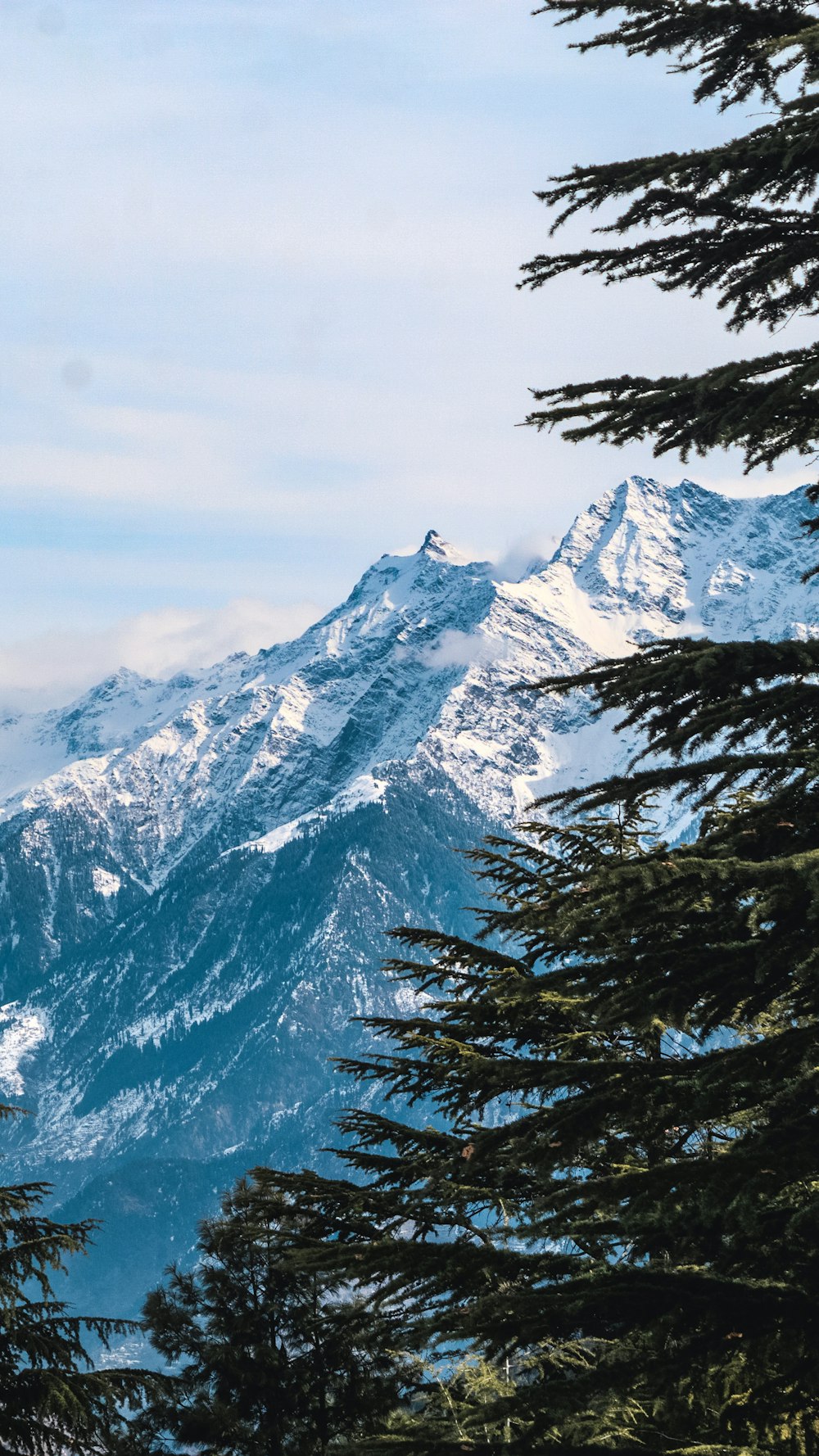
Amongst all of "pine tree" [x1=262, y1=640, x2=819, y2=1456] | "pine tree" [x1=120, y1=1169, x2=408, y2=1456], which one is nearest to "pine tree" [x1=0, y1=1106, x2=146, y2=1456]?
"pine tree" [x1=120, y1=1169, x2=408, y2=1456]

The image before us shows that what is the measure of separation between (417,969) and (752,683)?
8234 millimetres

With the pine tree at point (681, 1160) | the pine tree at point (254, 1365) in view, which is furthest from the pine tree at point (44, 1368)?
the pine tree at point (681, 1160)

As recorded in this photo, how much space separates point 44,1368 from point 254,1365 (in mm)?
5011

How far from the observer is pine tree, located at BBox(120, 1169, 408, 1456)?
1750 centimetres

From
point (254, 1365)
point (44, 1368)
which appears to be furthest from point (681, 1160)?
point (254, 1365)

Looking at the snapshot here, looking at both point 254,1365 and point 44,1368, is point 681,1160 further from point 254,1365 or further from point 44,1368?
point 254,1365

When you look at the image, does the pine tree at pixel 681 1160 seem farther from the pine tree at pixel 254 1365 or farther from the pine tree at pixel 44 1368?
the pine tree at pixel 254 1365

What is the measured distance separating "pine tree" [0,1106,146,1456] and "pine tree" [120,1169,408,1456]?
1768 millimetres

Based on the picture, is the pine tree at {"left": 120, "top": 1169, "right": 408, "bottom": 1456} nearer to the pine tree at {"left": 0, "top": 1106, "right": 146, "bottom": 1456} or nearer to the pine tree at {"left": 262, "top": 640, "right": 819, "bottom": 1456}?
the pine tree at {"left": 0, "top": 1106, "right": 146, "bottom": 1456}

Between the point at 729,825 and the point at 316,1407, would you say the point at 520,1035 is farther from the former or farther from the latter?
the point at 316,1407

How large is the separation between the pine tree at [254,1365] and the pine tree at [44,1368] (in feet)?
5.80

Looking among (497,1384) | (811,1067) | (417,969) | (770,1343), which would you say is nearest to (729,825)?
(811,1067)

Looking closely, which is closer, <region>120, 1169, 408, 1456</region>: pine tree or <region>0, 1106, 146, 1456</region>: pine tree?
<region>0, 1106, 146, 1456</region>: pine tree

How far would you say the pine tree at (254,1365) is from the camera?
1750cm
